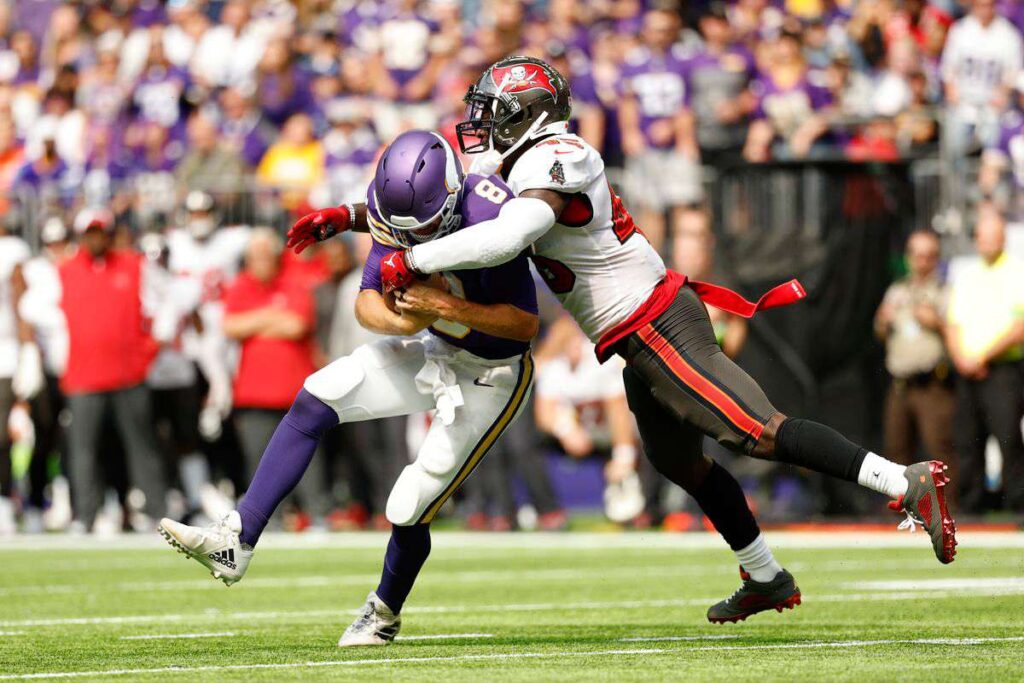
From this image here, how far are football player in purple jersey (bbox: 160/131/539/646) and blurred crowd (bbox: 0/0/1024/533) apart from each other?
584cm

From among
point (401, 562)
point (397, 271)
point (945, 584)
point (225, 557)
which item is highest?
point (397, 271)

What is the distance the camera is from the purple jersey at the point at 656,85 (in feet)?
42.2

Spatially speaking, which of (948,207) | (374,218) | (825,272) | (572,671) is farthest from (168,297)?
(572,671)

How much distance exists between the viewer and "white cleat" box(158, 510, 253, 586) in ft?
17.5

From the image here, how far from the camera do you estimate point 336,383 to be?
18.7 feet

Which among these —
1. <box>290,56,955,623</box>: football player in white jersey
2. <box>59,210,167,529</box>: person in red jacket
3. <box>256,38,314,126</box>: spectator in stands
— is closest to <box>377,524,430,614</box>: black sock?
<box>290,56,955,623</box>: football player in white jersey

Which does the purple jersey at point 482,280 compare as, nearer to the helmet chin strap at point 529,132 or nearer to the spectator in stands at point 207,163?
the helmet chin strap at point 529,132

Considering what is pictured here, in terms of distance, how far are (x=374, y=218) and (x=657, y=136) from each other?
725cm

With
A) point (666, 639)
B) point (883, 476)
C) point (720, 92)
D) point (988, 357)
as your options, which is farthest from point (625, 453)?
point (883, 476)

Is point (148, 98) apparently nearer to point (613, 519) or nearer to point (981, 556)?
point (613, 519)

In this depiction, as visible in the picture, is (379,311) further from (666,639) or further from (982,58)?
(982,58)

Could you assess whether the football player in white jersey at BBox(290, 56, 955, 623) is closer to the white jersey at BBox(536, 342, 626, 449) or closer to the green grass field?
the green grass field

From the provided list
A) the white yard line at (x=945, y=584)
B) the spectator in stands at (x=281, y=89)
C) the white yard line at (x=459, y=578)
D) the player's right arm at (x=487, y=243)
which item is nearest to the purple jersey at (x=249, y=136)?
the spectator in stands at (x=281, y=89)

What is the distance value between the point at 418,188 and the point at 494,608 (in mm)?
2381
